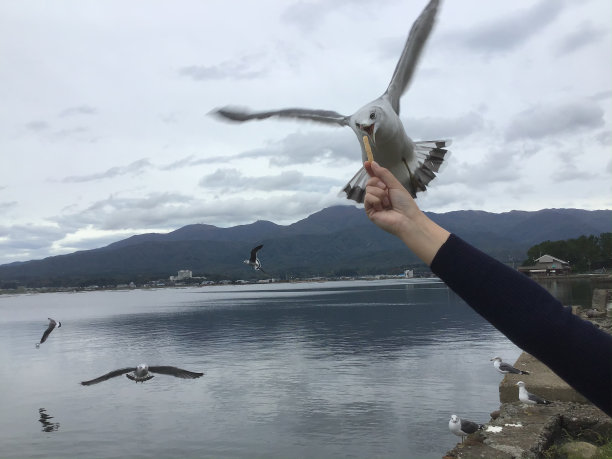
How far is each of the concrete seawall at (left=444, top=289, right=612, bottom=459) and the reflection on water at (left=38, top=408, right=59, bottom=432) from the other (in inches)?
759

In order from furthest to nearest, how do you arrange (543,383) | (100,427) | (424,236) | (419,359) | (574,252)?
1. (574,252)
2. (419,359)
3. (100,427)
4. (543,383)
5. (424,236)

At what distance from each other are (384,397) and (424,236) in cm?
2631

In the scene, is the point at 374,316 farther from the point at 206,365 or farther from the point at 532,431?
the point at 532,431

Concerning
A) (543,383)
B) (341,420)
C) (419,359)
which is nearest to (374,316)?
(419,359)

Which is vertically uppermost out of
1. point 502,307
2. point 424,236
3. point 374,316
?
point 424,236

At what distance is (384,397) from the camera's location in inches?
1040

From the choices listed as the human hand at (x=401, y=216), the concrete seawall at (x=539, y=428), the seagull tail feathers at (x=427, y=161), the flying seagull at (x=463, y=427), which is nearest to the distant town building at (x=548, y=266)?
the concrete seawall at (x=539, y=428)

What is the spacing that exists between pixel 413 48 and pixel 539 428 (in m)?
12.1

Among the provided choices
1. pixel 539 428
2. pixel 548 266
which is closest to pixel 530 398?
pixel 539 428

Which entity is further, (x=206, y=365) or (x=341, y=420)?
(x=206, y=365)

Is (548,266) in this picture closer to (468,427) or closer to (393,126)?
(468,427)

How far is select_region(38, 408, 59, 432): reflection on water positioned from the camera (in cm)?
2513

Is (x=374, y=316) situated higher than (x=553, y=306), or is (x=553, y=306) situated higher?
(x=553, y=306)

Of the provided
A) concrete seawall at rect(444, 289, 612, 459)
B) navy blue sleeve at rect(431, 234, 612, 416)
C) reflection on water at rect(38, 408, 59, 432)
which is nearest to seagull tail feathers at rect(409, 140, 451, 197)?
navy blue sleeve at rect(431, 234, 612, 416)
